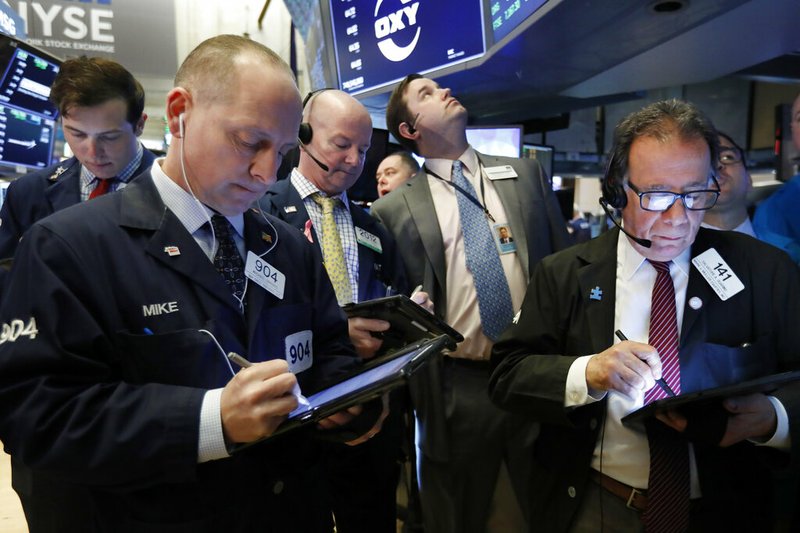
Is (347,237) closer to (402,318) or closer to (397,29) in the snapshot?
(402,318)

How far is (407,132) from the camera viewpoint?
8.61 ft

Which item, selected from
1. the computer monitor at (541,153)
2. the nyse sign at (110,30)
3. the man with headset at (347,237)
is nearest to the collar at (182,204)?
the man with headset at (347,237)

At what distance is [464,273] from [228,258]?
1305 mm

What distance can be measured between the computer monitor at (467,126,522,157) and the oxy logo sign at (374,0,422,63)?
89cm

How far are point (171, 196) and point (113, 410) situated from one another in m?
0.47

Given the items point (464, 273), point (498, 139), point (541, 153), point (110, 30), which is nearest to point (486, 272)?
point (464, 273)

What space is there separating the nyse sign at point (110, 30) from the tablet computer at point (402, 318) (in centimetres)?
725

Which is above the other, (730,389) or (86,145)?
(86,145)

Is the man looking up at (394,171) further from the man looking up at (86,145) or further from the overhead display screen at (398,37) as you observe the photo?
the man looking up at (86,145)

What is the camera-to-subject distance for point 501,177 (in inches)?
97.8

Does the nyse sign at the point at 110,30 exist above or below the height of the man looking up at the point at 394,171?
above

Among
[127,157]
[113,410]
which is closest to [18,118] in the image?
[127,157]

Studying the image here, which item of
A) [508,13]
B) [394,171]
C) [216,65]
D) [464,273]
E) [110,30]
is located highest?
[110,30]

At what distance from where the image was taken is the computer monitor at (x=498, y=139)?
4.18 m
